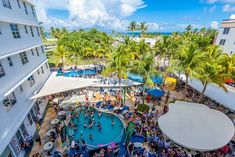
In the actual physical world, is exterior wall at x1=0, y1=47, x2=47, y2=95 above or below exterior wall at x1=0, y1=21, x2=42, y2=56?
below

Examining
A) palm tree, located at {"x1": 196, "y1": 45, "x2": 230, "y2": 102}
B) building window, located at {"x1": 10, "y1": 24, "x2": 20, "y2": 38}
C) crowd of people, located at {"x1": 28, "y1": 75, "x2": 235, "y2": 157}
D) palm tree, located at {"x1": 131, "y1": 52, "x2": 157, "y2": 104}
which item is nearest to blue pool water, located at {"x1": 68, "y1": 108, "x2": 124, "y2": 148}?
crowd of people, located at {"x1": 28, "y1": 75, "x2": 235, "y2": 157}

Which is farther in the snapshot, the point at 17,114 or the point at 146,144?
the point at 146,144

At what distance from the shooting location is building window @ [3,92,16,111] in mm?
10970

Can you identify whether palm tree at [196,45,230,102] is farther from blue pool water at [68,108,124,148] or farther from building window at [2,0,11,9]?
building window at [2,0,11,9]

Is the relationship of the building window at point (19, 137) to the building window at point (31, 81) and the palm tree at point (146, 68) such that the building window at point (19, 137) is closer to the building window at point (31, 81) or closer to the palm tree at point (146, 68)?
the building window at point (31, 81)

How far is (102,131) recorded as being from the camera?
1623 cm

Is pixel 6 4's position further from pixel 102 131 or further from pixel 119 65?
pixel 102 131

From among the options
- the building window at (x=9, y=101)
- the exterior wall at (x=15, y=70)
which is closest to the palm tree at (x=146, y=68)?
the exterior wall at (x=15, y=70)

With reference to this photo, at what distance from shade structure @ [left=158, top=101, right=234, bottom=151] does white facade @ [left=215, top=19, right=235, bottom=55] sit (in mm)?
21792

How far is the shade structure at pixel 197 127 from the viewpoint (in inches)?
458

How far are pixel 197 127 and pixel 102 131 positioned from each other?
9.94 metres

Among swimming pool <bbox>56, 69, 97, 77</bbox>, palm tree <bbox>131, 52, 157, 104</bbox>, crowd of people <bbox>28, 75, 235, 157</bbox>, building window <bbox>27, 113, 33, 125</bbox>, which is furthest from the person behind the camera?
swimming pool <bbox>56, 69, 97, 77</bbox>

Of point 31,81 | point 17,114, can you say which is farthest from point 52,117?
point 17,114

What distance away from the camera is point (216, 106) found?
66.1 feet
